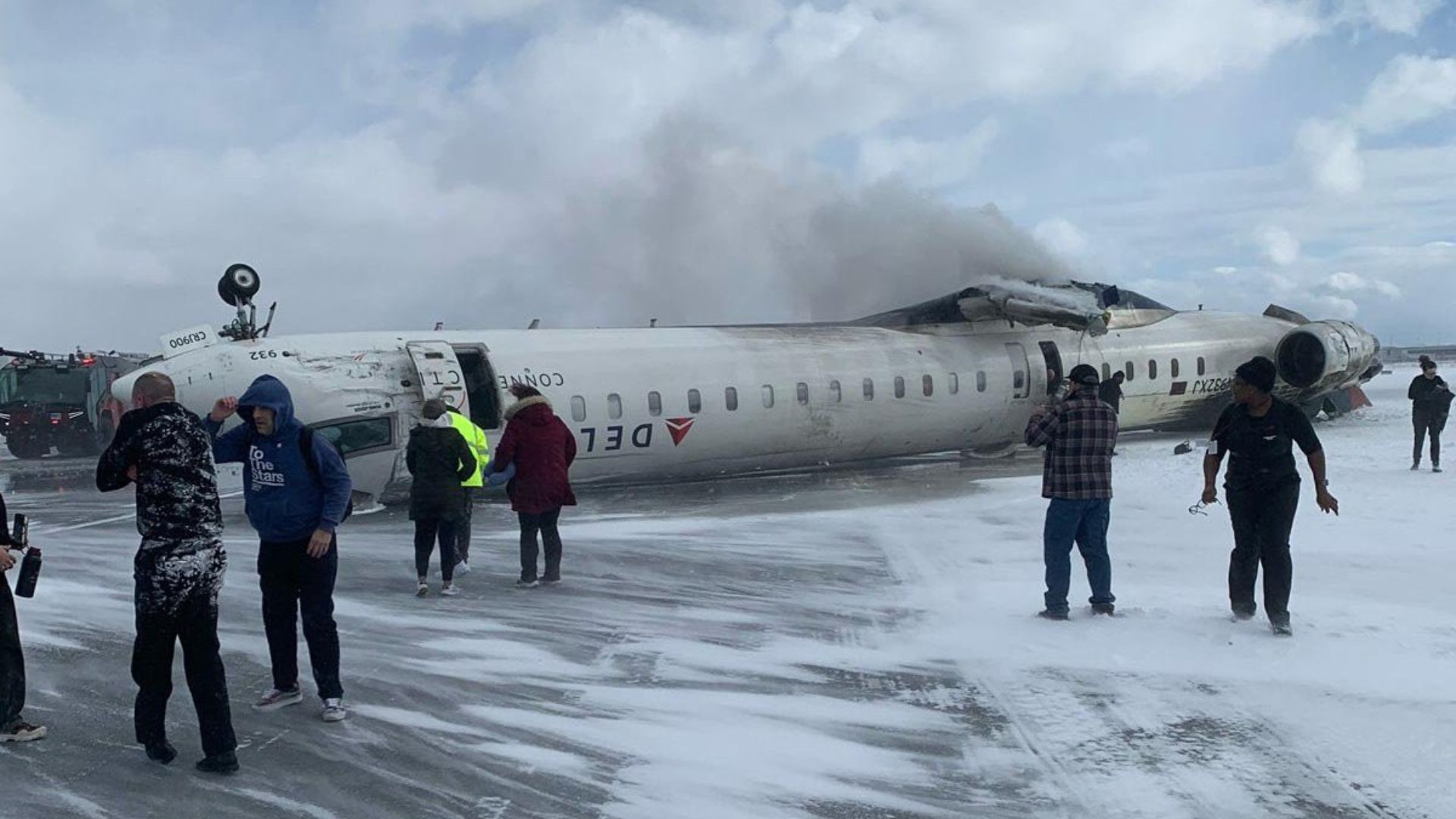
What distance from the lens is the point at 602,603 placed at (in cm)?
908

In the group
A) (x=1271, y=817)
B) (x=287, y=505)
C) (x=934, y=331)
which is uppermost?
(x=934, y=331)

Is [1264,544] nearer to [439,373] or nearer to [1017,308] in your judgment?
[439,373]

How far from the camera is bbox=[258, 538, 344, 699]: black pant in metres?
6.00

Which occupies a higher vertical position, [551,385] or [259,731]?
[551,385]

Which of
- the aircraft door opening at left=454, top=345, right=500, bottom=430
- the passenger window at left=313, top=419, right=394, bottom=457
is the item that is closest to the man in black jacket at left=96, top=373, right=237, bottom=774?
the passenger window at left=313, top=419, right=394, bottom=457

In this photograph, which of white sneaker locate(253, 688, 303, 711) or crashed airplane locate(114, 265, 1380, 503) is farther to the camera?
crashed airplane locate(114, 265, 1380, 503)

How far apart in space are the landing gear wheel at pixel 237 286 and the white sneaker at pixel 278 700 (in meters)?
10.7

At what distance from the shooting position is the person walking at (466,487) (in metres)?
9.50

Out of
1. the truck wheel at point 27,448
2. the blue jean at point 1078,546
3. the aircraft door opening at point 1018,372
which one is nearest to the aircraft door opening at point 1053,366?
the aircraft door opening at point 1018,372

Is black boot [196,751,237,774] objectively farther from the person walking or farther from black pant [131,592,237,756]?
the person walking

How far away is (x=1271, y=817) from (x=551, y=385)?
11.8m

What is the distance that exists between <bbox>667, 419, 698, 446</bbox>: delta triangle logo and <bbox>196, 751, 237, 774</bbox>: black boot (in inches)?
432

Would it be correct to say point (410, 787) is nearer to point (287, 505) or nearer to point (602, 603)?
point (287, 505)

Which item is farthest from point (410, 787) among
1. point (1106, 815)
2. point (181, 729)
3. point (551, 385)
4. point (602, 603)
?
point (551, 385)
